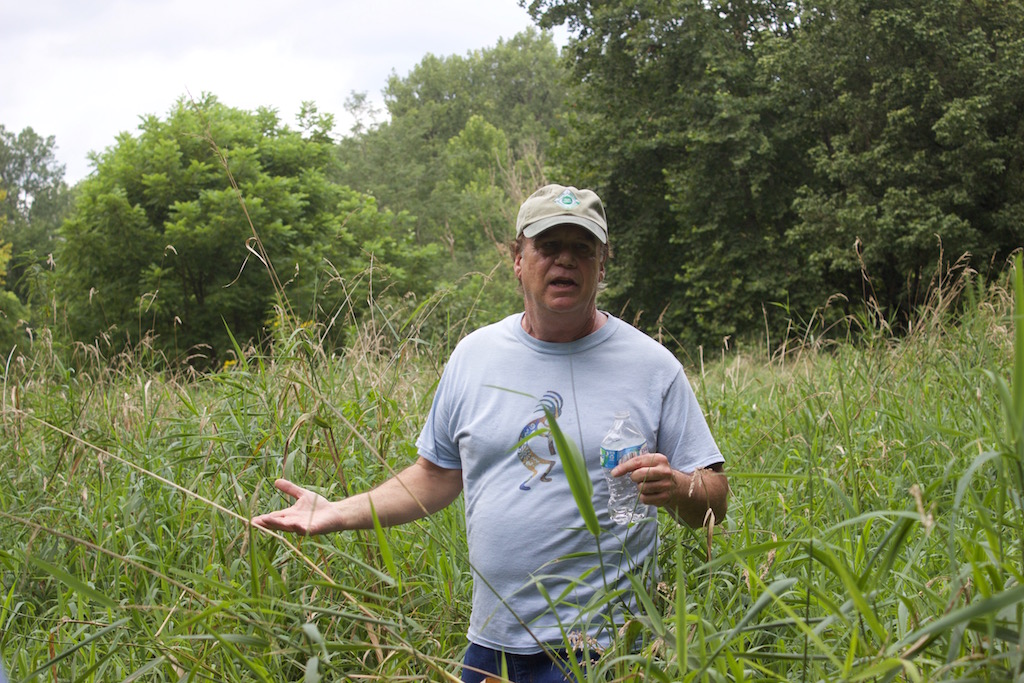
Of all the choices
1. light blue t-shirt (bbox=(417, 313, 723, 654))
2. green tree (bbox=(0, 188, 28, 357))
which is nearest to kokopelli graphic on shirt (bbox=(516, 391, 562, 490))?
light blue t-shirt (bbox=(417, 313, 723, 654))

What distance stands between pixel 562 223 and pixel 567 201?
0.08 m

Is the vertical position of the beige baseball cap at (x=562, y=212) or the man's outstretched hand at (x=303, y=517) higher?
the beige baseball cap at (x=562, y=212)

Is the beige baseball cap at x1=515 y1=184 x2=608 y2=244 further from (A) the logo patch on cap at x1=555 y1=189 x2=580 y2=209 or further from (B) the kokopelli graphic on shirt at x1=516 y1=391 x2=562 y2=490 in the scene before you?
(B) the kokopelli graphic on shirt at x1=516 y1=391 x2=562 y2=490

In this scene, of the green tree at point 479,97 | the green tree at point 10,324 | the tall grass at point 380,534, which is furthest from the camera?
the green tree at point 479,97

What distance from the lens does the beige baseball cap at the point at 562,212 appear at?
2320 mm

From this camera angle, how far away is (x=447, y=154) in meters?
55.0

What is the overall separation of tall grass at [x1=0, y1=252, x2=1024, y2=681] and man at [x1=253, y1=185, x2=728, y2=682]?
0.47 feet

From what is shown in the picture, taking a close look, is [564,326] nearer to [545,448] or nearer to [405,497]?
[545,448]

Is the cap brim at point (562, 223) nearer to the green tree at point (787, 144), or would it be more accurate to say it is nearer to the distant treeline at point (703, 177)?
the distant treeline at point (703, 177)

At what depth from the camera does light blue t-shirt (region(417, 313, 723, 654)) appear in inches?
84.0

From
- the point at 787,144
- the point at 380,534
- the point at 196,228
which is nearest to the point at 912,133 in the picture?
the point at 787,144

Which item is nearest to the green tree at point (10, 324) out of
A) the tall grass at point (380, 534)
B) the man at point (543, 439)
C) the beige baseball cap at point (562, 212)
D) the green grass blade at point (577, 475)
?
the tall grass at point (380, 534)

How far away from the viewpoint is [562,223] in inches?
91.2

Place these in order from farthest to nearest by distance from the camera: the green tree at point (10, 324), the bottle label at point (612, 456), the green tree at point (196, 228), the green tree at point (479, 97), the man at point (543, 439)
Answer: the green tree at point (479, 97) → the green tree at point (196, 228) → the green tree at point (10, 324) → the man at point (543, 439) → the bottle label at point (612, 456)
